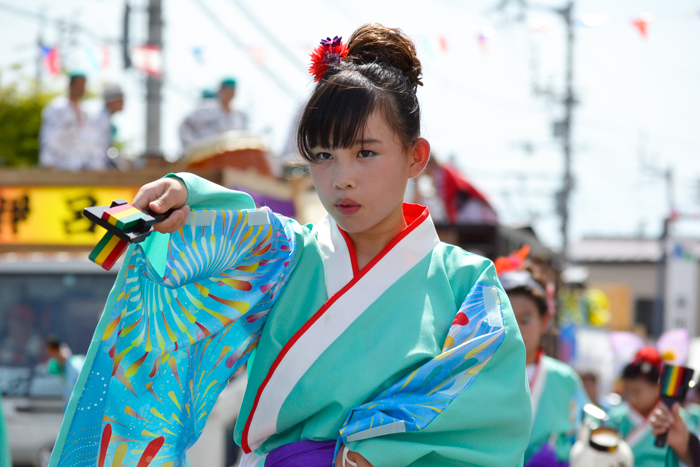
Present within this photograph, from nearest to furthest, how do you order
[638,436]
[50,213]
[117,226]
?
[117,226], [638,436], [50,213]

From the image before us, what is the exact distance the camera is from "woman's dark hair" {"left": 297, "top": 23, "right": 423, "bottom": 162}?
5.02 ft

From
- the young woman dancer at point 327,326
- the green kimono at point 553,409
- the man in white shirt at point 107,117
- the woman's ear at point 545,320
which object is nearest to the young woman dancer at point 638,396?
the green kimono at point 553,409

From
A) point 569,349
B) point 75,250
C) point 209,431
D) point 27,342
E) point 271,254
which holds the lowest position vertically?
point 569,349

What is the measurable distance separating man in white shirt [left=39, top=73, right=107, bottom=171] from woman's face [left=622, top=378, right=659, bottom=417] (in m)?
4.16

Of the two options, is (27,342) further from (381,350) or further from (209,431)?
(381,350)

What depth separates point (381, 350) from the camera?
59.2 inches

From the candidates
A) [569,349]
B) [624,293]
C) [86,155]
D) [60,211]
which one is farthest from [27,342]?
[624,293]

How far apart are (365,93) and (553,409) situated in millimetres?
1889

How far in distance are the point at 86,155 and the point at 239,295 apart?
15.7 ft

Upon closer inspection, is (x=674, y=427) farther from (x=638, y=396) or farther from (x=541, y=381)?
(x=638, y=396)

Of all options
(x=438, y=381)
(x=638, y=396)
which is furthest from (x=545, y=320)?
(x=438, y=381)

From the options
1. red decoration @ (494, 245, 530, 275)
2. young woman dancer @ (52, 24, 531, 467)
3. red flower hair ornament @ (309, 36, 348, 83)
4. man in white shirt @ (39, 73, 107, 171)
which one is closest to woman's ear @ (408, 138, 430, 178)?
young woman dancer @ (52, 24, 531, 467)

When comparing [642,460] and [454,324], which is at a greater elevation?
[454,324]

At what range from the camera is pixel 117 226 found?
1201 millimetres
